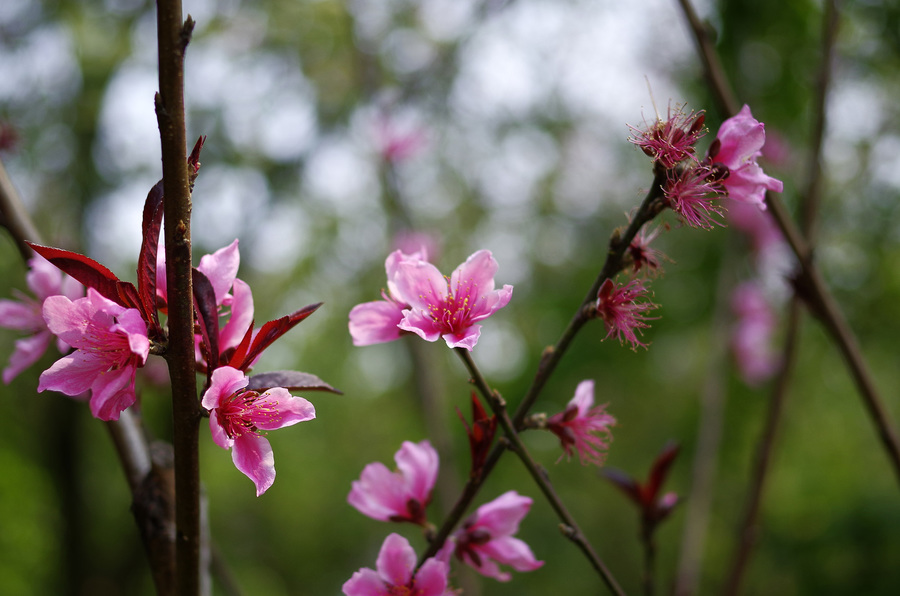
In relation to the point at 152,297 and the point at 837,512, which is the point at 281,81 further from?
the point at 152,297

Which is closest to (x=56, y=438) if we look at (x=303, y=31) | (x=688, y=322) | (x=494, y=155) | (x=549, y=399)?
(x=303, y=31)

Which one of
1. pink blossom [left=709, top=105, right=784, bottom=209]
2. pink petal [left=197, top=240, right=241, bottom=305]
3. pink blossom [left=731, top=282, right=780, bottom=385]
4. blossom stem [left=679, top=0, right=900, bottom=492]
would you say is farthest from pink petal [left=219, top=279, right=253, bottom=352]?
pink blossom [left=731, top=282, right=780, bottom=385]

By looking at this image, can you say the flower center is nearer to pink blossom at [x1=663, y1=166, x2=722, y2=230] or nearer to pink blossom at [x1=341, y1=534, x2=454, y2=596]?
pink blossom at [x1=341, y1=534, x2=454, y2=596]

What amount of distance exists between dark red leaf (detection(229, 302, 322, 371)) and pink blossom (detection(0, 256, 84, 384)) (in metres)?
0.39

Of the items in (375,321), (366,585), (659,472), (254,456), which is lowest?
(366,585)

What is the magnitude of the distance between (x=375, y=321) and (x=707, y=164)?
0.47 metres

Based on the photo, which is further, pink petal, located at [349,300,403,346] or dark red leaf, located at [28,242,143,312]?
pink petal, located at [349,300,403,346]

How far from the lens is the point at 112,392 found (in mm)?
654

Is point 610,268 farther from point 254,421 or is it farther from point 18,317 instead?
point 18,317

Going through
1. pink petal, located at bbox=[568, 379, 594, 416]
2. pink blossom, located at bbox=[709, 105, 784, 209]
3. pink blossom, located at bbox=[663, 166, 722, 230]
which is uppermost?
pink blossom, located at bbox=[709, 105, 784, 209]

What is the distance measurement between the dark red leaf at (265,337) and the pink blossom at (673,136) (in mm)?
438

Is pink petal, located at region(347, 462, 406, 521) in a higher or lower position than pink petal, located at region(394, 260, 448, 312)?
lower

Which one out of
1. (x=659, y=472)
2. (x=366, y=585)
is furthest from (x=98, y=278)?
(x=659, y=472)

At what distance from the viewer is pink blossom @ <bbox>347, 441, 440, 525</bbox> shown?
0.92 m
